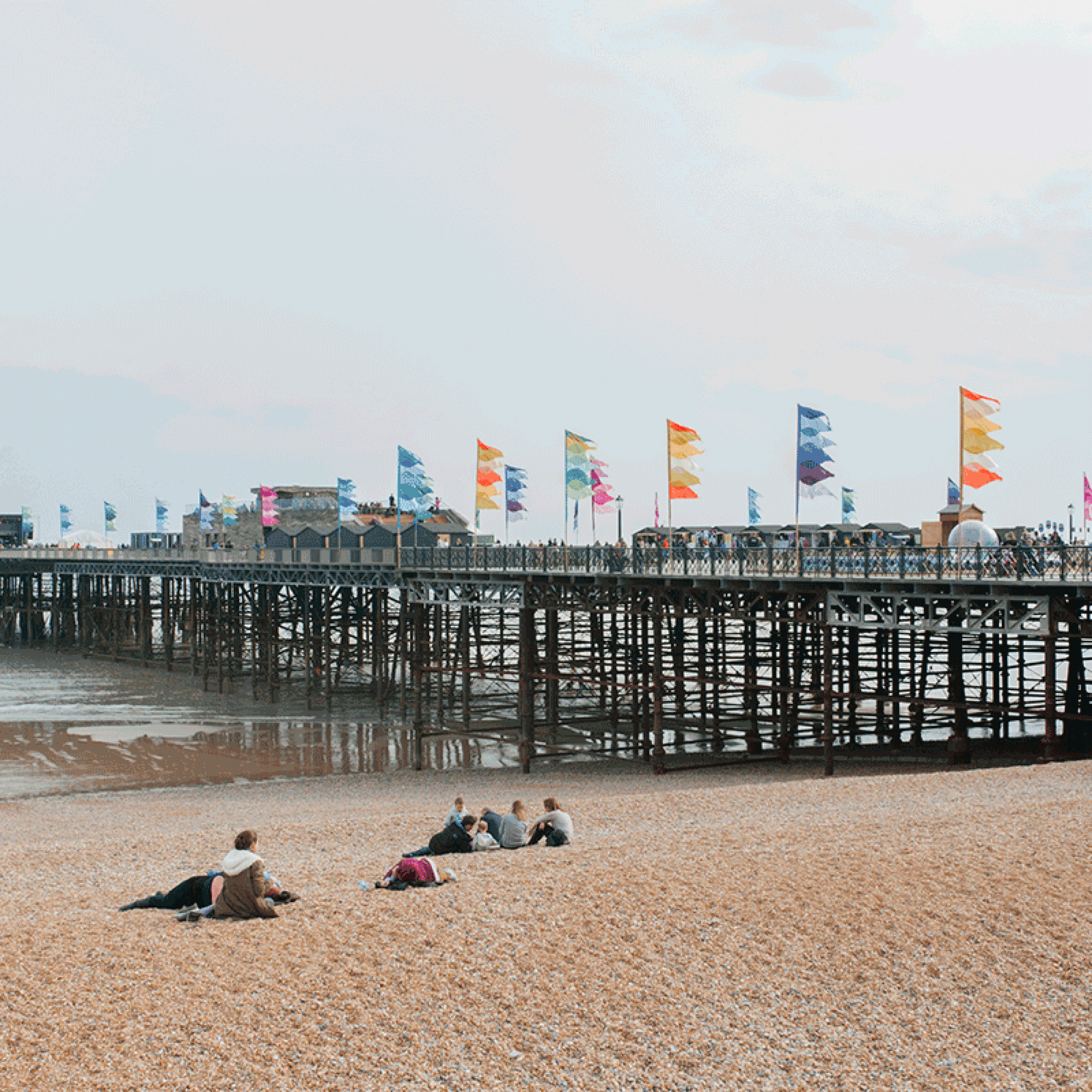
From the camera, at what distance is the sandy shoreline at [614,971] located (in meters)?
9.16

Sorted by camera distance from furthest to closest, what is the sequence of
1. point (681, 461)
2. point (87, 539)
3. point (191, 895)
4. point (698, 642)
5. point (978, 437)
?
point (87, 539) < point (698, 642) < point (681, 461) < point (978, 437) < point (191, 895)

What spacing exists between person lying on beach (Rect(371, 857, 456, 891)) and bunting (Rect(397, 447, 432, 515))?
27.6 m

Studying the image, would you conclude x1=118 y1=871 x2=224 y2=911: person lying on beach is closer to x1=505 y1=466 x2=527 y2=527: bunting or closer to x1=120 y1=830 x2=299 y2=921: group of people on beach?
x1=120 y1=830 x2=299 y2=921: group of people on beach

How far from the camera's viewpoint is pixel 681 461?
32.7 metres

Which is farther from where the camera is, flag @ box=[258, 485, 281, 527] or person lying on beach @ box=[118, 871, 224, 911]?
flag @ box=[258, 485, 281, 527]

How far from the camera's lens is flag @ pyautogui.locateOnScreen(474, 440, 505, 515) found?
39.2 metres

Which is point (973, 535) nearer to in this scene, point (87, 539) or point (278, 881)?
point (278, 881)

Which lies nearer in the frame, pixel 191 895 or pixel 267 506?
pixel 191 895

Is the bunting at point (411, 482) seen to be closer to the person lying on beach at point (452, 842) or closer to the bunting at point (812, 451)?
the bunting at point (812, 451)

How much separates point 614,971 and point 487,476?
96.6 feet

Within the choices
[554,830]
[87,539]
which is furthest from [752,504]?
[87,539]

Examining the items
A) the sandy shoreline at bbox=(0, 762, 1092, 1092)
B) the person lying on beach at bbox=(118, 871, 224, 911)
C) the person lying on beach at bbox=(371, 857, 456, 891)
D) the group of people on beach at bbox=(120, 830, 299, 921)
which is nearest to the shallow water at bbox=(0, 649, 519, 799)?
the sandy shoreline at bbox=(0, 762, 1092, 1092)

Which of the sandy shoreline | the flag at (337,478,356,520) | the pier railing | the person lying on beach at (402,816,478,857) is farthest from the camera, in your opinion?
the flag at (337,478,356,520)

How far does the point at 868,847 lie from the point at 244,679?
1826 inches
